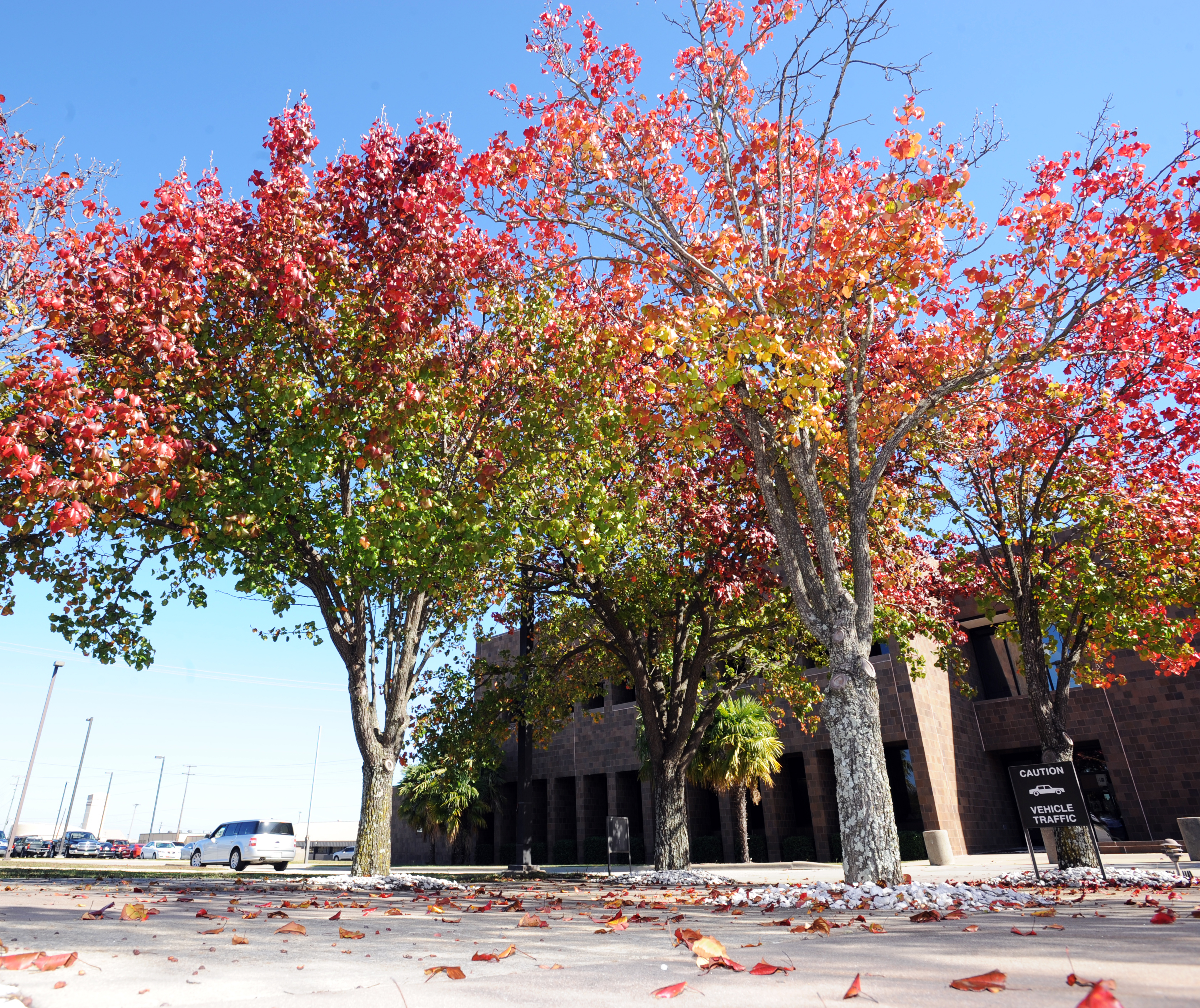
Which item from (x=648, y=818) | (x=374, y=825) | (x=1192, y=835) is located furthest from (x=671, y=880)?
(x=648, y=818)

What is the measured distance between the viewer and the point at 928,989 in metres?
2.91

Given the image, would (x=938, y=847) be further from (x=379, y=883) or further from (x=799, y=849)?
(x=379, y=883)

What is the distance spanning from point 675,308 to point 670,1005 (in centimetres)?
852

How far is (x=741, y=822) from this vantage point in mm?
25547

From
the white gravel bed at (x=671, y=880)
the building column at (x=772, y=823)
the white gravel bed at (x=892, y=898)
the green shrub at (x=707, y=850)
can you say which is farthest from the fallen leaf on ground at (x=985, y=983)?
the green shrub at (x=707, y=850)

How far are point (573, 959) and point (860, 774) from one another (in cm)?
529

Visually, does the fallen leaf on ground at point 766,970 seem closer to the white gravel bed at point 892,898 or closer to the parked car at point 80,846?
the white gravel bed at point 892,898

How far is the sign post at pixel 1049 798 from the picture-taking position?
10.4 meters

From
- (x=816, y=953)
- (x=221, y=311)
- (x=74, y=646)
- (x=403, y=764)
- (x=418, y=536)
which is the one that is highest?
(x=221, y=311)

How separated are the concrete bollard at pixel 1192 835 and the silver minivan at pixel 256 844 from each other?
Answer: 2745 centimetres

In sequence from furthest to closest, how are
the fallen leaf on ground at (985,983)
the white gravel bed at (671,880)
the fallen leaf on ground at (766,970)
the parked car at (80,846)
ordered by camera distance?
1. the parked car at (80,846)
2. the white gravel bed at (671,880)
3. the fallen leaf on ground at (766,970)
4. the fallen leaf on ground at (985,983)

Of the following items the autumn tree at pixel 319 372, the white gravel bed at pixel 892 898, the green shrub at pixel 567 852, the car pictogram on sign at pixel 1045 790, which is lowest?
the green shrub at pixel 567 852

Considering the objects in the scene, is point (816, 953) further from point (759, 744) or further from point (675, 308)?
point (759, 744)

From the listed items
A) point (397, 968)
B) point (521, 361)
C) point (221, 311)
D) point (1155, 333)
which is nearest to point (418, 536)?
point (521, 361)
